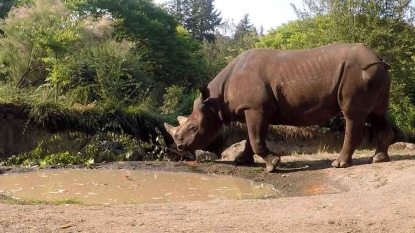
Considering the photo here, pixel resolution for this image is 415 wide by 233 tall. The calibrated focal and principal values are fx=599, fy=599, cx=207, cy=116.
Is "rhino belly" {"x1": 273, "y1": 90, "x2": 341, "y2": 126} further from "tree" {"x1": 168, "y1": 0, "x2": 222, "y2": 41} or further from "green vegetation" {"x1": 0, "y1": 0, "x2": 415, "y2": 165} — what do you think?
"tree" {"x1": 168, "y1": 0, "x2": 222, "y2": 41}

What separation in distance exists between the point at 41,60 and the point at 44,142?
12.0ft

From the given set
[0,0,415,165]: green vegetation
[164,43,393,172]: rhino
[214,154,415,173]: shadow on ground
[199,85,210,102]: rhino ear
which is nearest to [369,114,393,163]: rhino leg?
[164,43,393,172]: rhino

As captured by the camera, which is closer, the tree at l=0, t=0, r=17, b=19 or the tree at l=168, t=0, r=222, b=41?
the tree at l=0, t=0, r=17, b=19

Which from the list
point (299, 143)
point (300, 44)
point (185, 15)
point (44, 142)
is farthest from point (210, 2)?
point (44, 142)

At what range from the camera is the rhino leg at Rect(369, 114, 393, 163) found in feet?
35.4

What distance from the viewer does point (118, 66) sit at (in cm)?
1648

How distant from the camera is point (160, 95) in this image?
20.1 metres

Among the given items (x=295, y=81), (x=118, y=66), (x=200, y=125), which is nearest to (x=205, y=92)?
(x=200, y=125)

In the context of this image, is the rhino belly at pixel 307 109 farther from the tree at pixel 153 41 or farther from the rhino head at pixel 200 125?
the tree at pixel 153 41

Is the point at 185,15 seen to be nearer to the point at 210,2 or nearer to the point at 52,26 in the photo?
the point at 210,2

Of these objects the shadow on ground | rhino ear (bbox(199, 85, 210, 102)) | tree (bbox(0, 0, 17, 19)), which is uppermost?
tree (bbox(0, 0, 17, 19))

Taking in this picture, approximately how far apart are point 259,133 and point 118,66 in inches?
268

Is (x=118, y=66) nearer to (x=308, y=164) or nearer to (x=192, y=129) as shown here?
(x=192, y=129)

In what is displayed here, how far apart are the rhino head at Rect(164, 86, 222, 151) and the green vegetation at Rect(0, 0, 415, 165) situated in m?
2.04
